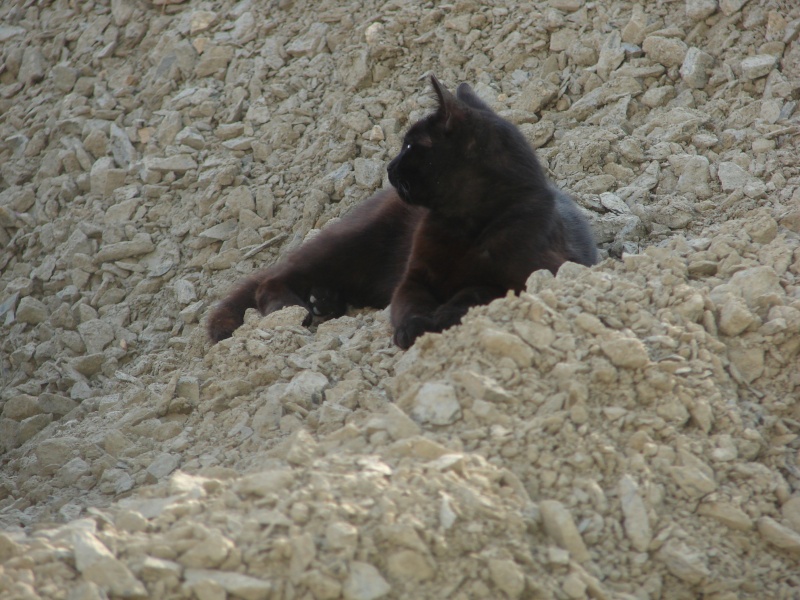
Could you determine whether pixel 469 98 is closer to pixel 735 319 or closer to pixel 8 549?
pixel 735 319

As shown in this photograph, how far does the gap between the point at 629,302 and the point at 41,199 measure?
5248 mm

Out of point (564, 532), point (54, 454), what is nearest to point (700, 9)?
point (564, 532)

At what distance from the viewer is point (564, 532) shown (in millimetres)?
2621

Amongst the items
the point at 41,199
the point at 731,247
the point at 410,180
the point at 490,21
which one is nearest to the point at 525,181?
the point at 410,180

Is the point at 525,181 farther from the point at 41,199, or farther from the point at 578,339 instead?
the point at 41,199

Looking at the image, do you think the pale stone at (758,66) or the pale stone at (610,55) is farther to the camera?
the pale stone at (610,55)

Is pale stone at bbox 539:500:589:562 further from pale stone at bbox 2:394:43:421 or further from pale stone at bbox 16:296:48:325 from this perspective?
pale stone at bbox 16:296:48:325

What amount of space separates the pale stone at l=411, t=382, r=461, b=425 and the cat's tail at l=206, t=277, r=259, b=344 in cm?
235

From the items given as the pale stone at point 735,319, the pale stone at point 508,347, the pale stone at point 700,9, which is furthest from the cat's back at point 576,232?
the pale stone at point 700,9

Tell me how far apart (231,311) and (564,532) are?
323 centimetres

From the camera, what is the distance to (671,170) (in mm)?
5395

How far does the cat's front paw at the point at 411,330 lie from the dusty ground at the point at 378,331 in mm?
79

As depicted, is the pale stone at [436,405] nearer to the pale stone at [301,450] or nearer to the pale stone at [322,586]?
the pale stone at [301,450]

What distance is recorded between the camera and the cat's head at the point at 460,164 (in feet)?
15.0
